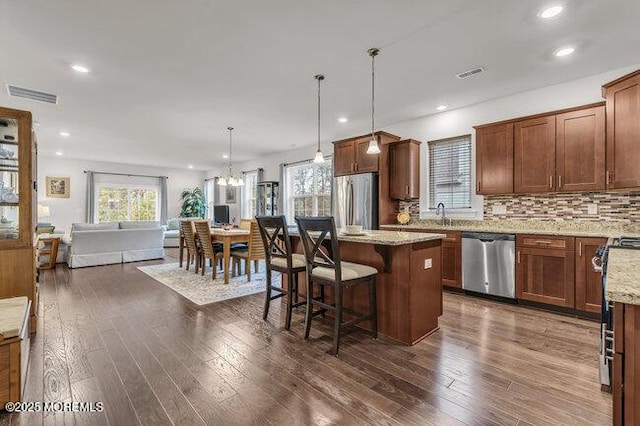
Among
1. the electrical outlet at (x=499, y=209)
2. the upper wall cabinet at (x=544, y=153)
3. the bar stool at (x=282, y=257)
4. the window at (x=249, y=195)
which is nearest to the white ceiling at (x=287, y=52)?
the upper wall cabinet at (x=544, y=153)

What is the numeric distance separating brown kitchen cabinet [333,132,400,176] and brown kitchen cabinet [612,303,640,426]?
161 inches

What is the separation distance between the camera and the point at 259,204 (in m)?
8.15

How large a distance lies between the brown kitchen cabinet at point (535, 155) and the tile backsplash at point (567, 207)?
300 mm

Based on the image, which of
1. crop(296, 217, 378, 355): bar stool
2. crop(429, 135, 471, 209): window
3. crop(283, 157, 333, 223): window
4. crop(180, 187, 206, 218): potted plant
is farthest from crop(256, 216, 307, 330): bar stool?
crop(180, 187, 206, 218): potted plant

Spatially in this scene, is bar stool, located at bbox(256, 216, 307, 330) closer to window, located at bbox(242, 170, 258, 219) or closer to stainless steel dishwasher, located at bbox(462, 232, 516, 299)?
stainless steel dishwasher, located at bbox(462, 232, 516, 299)

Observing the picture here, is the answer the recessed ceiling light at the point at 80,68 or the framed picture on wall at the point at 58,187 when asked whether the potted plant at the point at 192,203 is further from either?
the recessed ceiling light at the point at 80,68

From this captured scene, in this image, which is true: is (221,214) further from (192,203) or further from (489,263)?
(489,263)

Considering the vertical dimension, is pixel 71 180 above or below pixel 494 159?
above

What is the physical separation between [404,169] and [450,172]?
0.68 meters

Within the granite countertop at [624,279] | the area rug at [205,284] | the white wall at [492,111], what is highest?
the white wall at [492,111]

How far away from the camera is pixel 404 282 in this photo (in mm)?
2465

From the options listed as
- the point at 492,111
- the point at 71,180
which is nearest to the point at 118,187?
the point at 71,180

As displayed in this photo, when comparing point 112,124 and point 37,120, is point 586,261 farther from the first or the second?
point 37,120

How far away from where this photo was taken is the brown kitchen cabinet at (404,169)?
4797 millimetres
